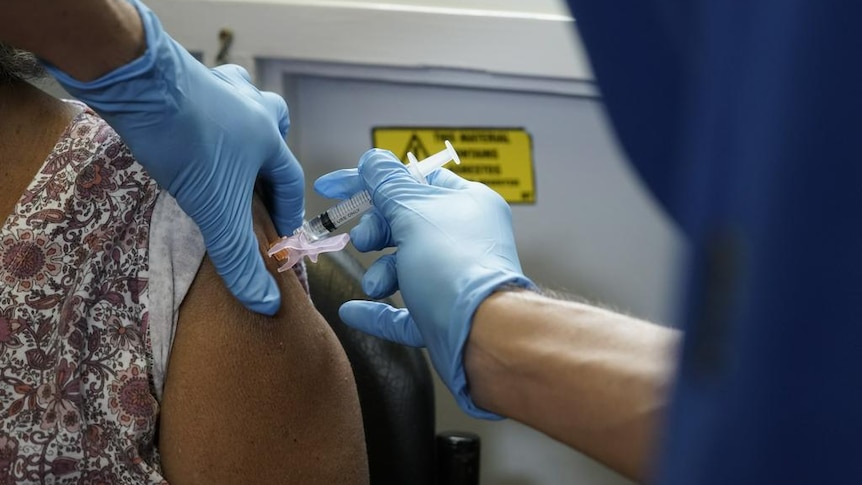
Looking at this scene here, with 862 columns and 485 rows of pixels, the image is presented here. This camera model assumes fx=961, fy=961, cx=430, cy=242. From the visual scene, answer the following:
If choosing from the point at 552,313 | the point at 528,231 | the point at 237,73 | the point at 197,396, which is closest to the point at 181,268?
the point at 197,396

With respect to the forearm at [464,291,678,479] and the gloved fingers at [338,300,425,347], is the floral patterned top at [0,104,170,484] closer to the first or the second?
the gloved fingers at [338,300,425,347]

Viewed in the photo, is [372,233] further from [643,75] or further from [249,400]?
[643,75]

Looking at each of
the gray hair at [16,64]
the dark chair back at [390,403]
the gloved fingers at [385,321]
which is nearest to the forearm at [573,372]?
the gloved fingers at [385,321]

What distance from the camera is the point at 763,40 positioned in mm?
344

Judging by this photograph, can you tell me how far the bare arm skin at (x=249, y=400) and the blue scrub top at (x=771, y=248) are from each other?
0.65 m

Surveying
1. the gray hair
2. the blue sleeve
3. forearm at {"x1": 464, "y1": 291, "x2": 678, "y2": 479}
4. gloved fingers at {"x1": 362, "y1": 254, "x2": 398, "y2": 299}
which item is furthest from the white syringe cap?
the blue sleeve

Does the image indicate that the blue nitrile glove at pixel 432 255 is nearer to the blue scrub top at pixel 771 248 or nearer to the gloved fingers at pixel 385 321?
the gloved fingers at pixel 385 321

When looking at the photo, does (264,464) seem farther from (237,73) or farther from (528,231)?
(528,231)

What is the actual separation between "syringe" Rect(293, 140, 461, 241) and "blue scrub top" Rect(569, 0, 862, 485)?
667 mm

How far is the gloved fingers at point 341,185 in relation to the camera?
1.10 metres

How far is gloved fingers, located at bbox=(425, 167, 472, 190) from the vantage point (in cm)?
109

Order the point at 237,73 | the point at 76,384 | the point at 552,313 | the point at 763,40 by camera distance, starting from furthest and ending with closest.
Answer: the point at 237,73
the point at 76,384
the point at 552,313
the point at 763,40

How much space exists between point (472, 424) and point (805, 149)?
156 centimetres

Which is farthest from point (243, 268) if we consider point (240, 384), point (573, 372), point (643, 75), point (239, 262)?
point (643, 75)
